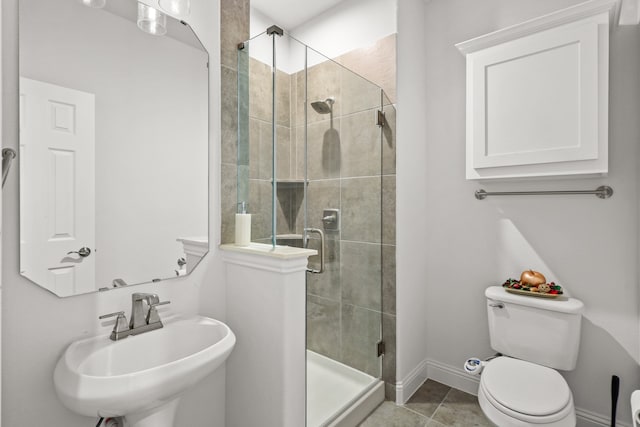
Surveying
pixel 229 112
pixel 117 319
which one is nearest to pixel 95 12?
pixel 229 112

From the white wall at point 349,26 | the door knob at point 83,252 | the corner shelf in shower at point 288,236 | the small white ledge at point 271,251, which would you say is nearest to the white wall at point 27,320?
the door knob at point 83,252

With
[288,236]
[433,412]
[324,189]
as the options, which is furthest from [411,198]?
[433,412]

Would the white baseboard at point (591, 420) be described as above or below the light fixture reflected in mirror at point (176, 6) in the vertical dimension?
below

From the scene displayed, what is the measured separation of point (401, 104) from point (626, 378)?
1.89 meters

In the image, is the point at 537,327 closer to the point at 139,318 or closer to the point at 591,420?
the point at 591,420

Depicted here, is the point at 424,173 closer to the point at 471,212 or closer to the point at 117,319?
the point at 471,212

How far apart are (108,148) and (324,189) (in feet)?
3.30

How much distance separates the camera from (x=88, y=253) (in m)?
1.23

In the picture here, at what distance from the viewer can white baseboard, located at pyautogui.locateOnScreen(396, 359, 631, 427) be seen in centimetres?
→ 207

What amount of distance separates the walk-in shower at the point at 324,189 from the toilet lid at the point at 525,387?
699 millimetres

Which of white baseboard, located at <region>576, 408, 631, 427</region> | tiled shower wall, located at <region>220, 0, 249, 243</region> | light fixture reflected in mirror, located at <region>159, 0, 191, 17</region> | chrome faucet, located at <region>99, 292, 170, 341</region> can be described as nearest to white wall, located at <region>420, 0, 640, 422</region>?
white baseboard, located at <region>576, 408, 631, 427</region>

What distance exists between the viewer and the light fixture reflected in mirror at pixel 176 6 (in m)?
1.34

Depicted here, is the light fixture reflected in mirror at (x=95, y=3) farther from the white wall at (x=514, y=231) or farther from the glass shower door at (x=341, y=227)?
the white wall at (x=514, y=231)

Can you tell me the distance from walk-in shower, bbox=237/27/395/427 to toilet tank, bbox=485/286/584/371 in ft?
2.21
